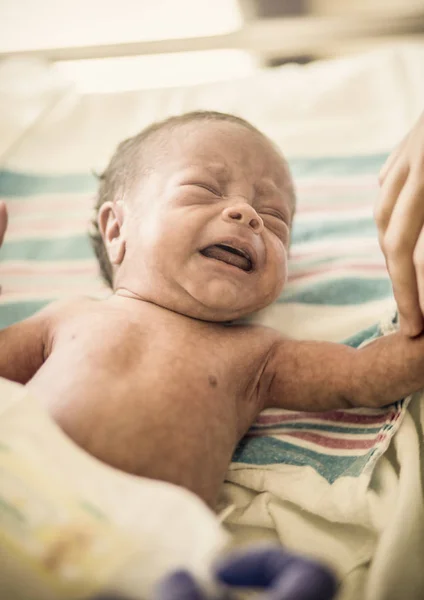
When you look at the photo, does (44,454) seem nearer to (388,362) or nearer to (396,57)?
(388,362)

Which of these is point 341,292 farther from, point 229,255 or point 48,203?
point 48,203

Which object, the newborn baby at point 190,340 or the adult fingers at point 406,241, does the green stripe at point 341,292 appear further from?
the adult fingers at point 406,241

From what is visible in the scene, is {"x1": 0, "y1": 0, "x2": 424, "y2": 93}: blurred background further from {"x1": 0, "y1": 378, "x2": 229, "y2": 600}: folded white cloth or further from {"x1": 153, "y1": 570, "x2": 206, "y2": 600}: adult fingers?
{"x1": 153, "y1": 570, "x2": 206, "y2": 600}: adult fingers

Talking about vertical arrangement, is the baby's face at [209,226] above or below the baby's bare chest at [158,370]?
above

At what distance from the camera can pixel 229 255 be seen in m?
0.99

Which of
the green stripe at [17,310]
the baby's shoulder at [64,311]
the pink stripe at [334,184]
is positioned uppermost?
the baby's shoulder at [64,311]

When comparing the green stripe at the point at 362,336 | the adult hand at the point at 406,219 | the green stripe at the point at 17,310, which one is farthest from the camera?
the green stripe at the point at 17,310

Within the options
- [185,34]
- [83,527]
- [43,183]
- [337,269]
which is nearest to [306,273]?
[337,269]

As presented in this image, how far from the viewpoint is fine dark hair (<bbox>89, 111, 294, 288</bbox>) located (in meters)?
1.15

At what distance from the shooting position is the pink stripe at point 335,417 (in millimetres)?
969

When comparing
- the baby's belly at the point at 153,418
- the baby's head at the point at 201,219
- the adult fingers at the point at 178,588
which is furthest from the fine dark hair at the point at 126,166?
the adult fingers at the point at 178,588

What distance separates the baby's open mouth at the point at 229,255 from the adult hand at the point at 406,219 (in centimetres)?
25

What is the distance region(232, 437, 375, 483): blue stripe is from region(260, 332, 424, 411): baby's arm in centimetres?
7

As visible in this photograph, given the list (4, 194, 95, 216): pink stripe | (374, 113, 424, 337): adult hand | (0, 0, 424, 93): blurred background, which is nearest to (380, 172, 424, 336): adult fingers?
(374, 113, 424, 337): adult hand
